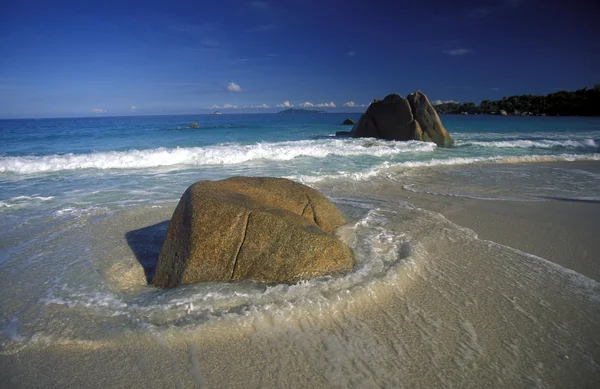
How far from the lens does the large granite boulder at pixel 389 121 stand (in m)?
21.2

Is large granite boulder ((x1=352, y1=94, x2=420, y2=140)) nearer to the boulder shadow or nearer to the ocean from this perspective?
the ocean

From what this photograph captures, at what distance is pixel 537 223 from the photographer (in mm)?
5820

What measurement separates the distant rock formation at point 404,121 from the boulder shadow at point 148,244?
1833cm

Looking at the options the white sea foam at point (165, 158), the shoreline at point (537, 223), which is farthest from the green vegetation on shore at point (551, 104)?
the shoreline at point (537, 223)

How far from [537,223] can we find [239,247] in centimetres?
520

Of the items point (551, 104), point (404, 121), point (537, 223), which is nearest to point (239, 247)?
point (537, 223)

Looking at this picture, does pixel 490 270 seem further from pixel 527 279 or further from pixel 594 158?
pixel 594 158

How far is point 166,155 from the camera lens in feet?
47.6

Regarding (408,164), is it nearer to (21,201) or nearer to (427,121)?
(427,121)

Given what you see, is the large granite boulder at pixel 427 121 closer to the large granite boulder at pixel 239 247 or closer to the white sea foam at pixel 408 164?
the white sea foam at pixel 408 164

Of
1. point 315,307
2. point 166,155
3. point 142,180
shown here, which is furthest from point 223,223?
point 166,155

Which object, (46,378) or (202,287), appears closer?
(46,378)

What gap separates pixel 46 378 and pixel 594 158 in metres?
18.9

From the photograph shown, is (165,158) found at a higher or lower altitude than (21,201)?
higher
